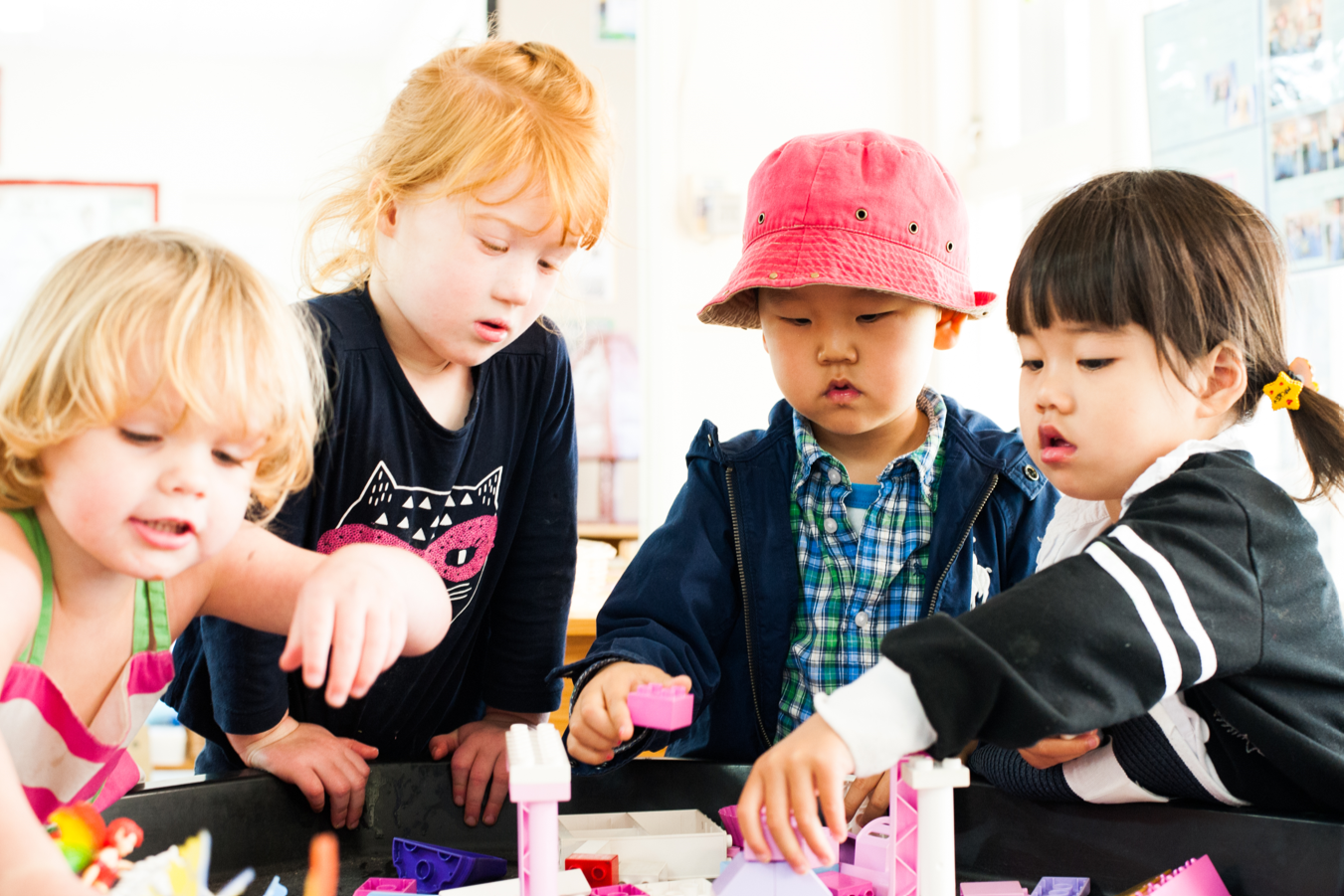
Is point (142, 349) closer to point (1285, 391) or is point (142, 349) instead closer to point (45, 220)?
point (1285, 391)

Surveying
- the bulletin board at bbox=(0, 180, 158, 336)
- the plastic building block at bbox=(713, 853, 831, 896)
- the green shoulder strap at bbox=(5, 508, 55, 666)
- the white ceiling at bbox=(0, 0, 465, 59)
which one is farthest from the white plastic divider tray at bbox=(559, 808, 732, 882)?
the bulletin board at bbox=(0, 180, 158, 336)

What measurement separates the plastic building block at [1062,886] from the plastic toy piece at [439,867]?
33 cm

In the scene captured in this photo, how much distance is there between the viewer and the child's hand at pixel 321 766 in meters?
0.76

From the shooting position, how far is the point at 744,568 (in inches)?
37.4

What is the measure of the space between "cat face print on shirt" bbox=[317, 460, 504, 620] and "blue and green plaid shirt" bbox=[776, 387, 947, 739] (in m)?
0.28

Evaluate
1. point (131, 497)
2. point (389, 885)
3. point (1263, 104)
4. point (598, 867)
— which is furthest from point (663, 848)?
point (1263, 104)

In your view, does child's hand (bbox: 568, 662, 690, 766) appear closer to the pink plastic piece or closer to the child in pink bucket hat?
the child in pink bucket hat

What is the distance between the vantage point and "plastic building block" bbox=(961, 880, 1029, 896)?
625 mm

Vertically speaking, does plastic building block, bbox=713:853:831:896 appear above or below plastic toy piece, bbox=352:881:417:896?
above

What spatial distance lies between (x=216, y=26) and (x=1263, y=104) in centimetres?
369

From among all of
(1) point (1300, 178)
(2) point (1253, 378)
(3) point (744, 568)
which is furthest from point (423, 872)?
(1) point (1300, 178)

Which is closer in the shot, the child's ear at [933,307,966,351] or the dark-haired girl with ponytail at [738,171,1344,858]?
the dark-haired girl with ponytail at [738,171,1344,858]

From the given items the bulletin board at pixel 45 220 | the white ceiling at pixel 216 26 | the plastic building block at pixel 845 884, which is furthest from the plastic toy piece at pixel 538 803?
the bulletin board at pixel 45 220

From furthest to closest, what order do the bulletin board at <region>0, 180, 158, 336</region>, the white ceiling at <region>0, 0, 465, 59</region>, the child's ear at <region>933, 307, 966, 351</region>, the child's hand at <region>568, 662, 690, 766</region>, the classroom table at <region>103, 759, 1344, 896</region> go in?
the bulletin board at <region>0, 180, 158, 336</region> → the white ceiling at <region>0, 0, 465, 59</region> → the child's ear at <region>933, 307, 966, 351</region> → the child's hand at <region>568, 662, 690, 766</region> → the classroom table at <region>103, 759, 1344, 896</region>
